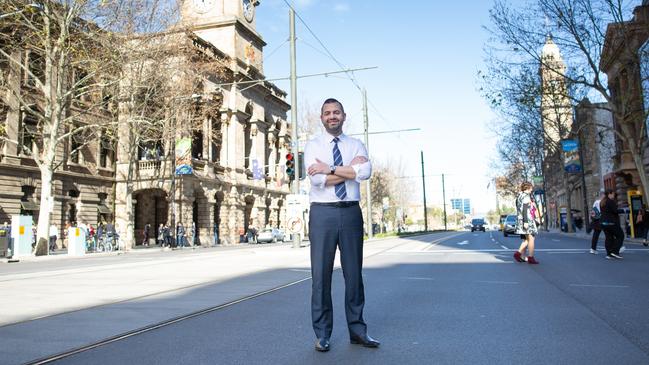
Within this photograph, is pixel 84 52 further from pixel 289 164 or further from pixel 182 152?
pixel 289 164

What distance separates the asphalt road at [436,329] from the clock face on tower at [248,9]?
4545 centimetres

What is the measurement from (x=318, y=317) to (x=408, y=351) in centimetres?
71

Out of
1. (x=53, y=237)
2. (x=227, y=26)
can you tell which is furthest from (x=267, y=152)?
(x=53, y=237)

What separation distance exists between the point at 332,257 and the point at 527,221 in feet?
29.2

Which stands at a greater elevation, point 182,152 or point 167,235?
point 182,152

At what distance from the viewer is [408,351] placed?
12.4ft

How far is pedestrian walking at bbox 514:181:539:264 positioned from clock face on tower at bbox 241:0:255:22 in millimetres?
42160

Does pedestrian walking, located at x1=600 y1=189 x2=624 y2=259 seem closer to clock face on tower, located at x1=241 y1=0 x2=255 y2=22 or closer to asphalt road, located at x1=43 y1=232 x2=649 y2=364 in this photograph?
asphalt road, located at x1=43 y1=232 x2=649 y2=364

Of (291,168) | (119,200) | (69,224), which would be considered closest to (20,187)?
(69,224)

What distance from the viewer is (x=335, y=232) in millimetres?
3828

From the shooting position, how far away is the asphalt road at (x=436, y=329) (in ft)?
12.0

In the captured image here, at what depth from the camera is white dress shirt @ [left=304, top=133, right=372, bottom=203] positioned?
382 cm

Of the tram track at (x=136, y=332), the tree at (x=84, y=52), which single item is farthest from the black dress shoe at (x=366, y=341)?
the tree at (x=84, y=52)

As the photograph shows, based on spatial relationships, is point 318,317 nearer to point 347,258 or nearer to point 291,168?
point 347,258
